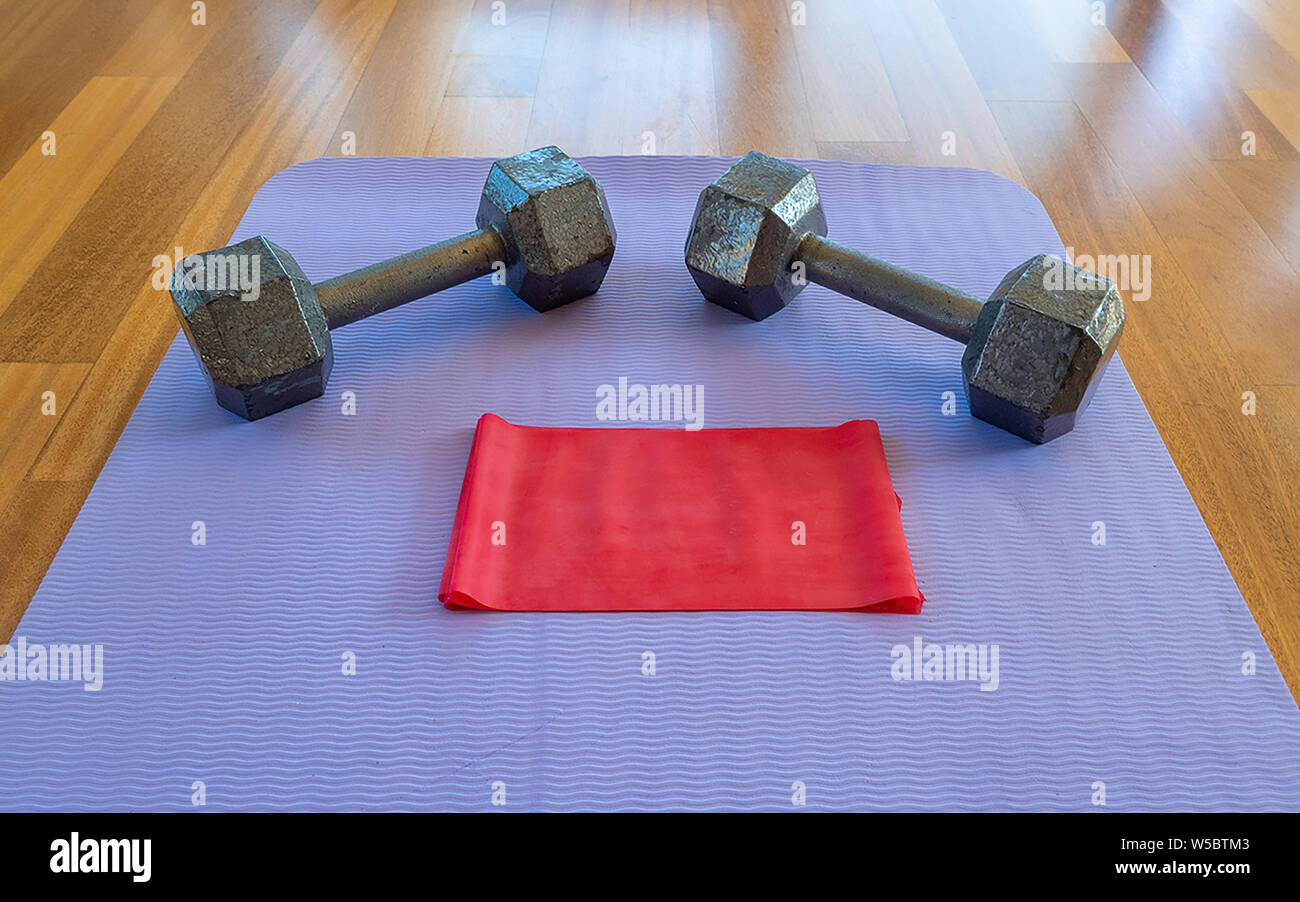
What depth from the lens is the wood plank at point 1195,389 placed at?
3.84ft

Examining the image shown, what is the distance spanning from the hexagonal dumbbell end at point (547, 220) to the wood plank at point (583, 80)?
0.49 metres

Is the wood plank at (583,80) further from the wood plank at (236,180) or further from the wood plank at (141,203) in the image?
the wood plank at (141,203)

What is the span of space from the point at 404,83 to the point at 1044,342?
140cm

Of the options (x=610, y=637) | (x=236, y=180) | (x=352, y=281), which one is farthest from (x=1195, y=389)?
(x=236, y=180)

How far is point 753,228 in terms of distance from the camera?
1.35 m

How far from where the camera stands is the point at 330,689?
40.5 inches

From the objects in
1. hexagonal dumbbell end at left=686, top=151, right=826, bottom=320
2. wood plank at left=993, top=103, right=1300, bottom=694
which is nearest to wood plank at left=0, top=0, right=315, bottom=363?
hexagonal dumbbell end at left=686, top=151, right=826, bottom=320

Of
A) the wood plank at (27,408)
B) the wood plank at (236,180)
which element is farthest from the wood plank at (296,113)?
the wood plank at (27,408)

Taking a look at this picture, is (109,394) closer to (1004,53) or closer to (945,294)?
(945,294)

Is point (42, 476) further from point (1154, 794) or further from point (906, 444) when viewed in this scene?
point (1154, 794)

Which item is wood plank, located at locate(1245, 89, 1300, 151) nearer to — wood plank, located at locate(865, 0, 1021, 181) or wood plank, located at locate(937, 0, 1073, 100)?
wood plank, located at locate(937, 0, 1073, 100)
